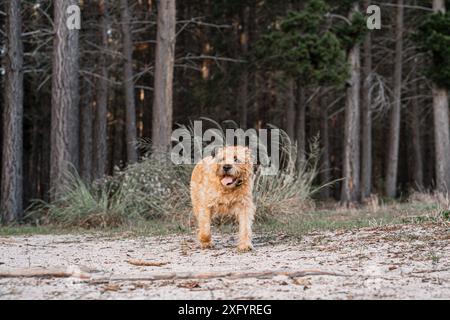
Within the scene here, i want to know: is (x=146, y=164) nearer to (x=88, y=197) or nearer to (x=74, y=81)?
(x=88, y=197)

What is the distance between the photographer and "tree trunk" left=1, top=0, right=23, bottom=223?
50.4 feet

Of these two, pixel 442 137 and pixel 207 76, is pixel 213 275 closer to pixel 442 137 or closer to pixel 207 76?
pixel 442 137

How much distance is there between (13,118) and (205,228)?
9.09 meters

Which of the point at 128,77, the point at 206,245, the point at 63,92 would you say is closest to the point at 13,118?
the point at 63,92

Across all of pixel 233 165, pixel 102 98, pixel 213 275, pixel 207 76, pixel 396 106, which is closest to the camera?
pixel 213 275

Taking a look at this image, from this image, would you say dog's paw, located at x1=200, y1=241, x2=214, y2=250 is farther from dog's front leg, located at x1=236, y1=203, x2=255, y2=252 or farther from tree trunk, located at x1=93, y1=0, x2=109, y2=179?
tree trunk, located at x1=93, y1=0, x2=109, y2=179

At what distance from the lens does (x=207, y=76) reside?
28.7 m

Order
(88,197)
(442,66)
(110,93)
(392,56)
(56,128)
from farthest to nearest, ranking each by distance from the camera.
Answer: (110,93)
(392,56)
(442,66)
(56,128)
(88,197)

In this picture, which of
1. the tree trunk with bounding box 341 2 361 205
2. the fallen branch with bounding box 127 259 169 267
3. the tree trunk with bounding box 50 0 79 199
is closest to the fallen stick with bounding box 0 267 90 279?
the fallen branch with bounding box 127 259 169 267

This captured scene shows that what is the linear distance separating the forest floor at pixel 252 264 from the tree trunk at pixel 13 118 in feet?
18.5

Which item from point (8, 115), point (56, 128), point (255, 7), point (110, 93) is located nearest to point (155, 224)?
point (56, 128)

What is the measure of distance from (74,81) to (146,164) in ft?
10.1

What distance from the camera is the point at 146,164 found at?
13.5m

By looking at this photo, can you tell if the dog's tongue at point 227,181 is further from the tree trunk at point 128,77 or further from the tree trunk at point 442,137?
the tree trunk at point 128,77
